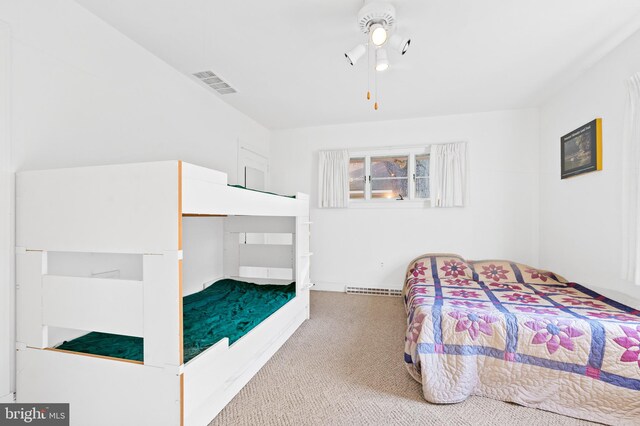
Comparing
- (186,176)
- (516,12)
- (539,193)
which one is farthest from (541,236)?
(186,176)

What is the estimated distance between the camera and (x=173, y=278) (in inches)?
45.1

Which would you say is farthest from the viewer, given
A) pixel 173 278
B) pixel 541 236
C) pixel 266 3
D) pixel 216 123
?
pixel 541 236

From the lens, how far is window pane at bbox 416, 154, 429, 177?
3688mm

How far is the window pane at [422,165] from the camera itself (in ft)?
12.1

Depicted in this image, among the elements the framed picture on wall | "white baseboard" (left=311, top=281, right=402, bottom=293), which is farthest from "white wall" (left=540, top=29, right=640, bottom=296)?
"white baseboard" (left=311, top=281, right=402, bottom=293)

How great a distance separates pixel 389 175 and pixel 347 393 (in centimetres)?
276

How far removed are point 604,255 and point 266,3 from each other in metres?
3.08

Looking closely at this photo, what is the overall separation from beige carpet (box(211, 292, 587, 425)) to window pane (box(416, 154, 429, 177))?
2047 millimetres

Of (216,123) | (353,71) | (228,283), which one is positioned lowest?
(228,283)

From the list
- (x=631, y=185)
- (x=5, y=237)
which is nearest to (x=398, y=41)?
(x=631, y=185)

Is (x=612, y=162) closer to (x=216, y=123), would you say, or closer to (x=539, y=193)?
(x=539, y=193)

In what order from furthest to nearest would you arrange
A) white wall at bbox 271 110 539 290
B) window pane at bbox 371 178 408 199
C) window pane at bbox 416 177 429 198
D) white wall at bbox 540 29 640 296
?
window pane at bbox 371 178 408 199
window pane at bbox 416 177 429 198
white wall at bbox 271 110 539 290
white wall at bbox 540 29 640 296

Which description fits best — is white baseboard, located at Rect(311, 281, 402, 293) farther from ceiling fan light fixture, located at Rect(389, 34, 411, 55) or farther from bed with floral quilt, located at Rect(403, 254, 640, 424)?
ceiling fan light fixture, located at Rect(389, 34, 411, 55)

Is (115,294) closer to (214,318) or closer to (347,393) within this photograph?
(214,318)
